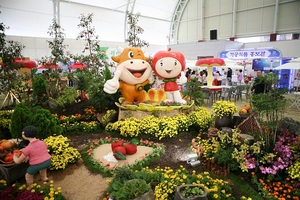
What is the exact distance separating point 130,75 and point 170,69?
1.19 metres

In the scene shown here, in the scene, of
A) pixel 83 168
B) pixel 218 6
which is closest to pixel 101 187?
pixel 83 168

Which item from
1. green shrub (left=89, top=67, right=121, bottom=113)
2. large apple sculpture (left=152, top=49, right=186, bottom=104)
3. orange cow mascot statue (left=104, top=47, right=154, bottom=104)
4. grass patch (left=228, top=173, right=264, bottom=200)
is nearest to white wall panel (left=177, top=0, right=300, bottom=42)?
large apple sculpture (left=152, top=49, right=186, bottom=104)

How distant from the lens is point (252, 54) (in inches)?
564

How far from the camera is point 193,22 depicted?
23250 millimetres

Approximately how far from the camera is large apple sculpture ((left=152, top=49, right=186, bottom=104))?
21.4ft

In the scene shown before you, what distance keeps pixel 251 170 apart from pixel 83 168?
3270mm

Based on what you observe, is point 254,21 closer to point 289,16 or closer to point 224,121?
point 289,16

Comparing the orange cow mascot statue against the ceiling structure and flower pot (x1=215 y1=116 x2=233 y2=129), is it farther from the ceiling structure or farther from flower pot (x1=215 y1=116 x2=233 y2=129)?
the ceiling structure

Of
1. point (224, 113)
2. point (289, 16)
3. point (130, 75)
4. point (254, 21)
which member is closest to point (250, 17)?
point (254, 21)

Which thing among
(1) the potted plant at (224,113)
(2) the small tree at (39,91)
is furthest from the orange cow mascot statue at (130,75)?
(2) the small tree at (39,91)

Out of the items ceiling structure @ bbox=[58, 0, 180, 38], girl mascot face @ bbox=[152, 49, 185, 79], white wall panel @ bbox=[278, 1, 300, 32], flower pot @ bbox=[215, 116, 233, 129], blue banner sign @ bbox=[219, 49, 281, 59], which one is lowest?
flower pot @ bbox=[215, 116, 233, 129]

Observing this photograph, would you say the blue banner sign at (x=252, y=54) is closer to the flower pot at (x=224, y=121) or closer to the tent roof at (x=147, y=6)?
the flower pot at (x=224, y=121)

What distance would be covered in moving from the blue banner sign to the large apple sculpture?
9212 millimetres

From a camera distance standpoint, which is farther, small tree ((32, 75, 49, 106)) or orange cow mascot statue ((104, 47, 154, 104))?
small tree ((32, 75, 49, 106))
